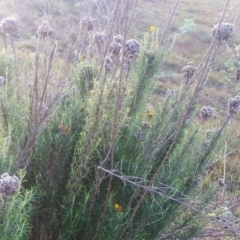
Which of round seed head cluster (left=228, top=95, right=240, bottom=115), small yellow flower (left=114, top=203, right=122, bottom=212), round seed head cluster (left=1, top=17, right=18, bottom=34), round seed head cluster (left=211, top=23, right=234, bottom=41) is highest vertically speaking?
round seed head cluster (left=211, top=23, right=234, bottom=41)

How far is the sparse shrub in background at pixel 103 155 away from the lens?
5.83 feet

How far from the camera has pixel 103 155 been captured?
6.33 feet

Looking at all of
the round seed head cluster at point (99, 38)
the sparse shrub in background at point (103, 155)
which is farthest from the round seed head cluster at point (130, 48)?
the round seed head cluster at point (99, 38)

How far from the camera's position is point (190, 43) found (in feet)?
31.5

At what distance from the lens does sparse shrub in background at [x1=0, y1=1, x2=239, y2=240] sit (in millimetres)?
1778

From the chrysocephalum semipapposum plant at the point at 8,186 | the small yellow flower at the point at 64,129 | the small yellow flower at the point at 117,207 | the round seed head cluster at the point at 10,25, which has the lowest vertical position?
the small yellow flower at the point at 117,207

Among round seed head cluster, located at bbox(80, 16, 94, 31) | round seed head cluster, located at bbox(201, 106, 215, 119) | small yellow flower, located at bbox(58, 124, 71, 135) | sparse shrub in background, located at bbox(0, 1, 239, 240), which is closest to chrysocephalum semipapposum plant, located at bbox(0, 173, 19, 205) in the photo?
sparse shrub in background, located at bbox(0, 1, 239, 240)

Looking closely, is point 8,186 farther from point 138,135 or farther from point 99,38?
point 99,38

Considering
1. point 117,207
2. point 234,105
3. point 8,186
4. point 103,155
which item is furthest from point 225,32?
point 8,186

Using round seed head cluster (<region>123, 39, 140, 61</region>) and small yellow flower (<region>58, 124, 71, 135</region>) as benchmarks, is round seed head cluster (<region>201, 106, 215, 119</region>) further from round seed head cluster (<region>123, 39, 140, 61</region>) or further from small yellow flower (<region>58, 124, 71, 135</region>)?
small yellow flower (<region>58, 124, 71, 135</region>)

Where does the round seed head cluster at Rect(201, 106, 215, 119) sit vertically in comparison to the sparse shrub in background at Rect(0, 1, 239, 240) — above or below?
above

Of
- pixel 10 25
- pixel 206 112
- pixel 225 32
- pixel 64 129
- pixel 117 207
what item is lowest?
pixel 117 207

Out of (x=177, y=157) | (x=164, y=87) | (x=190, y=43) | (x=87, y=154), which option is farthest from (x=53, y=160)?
(x=190, y=43)

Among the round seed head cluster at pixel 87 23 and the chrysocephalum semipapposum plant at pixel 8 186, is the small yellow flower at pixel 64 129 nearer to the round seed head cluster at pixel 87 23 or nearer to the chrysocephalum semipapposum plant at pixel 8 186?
the chrysocephalum semipapposum plant at pixel 8 186
